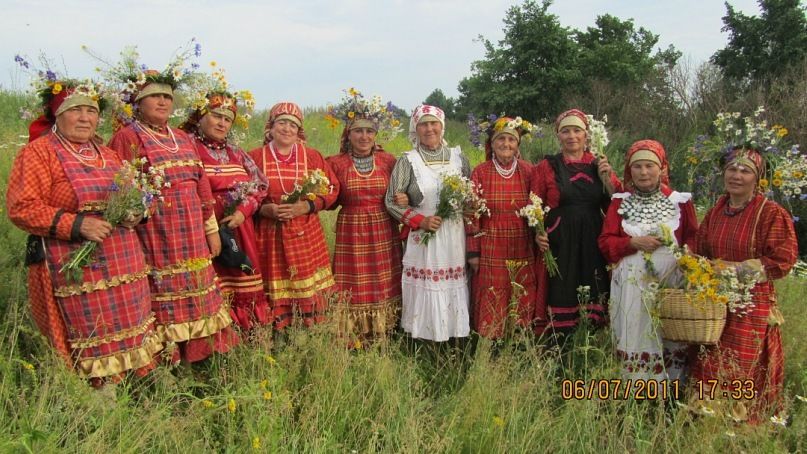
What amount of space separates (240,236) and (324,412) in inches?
62.2

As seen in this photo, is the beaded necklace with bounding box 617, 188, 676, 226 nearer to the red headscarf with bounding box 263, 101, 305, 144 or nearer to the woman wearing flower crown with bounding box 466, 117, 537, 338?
the woman wearing flower crown with bounding box 466, 117, 537, 338

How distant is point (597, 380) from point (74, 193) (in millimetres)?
3482

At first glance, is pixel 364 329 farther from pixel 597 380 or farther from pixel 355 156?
pixel 597 380

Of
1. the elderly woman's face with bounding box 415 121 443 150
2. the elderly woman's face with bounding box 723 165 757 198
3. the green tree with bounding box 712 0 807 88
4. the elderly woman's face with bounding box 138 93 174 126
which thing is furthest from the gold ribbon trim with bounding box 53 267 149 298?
the green tree with bounding box 712 0 807 88

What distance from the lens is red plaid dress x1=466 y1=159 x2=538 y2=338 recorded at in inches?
182

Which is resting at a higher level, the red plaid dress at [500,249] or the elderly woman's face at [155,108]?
→ the elderly woman's face at [155,108]

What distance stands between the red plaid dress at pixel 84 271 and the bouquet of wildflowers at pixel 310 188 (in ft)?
4.29

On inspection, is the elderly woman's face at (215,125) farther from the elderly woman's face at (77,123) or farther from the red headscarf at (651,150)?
the red headscarf at (651,150)

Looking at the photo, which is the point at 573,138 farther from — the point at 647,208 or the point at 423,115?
the point at 423,115

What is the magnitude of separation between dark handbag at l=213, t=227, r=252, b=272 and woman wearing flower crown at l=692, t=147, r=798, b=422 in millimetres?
3224

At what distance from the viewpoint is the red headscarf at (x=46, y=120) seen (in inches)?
133

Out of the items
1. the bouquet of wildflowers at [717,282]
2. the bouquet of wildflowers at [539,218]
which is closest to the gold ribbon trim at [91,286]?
the bouquet of wildflowers at [539,218]

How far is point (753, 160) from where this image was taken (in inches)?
146

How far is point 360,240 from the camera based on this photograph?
4797 millimetres
